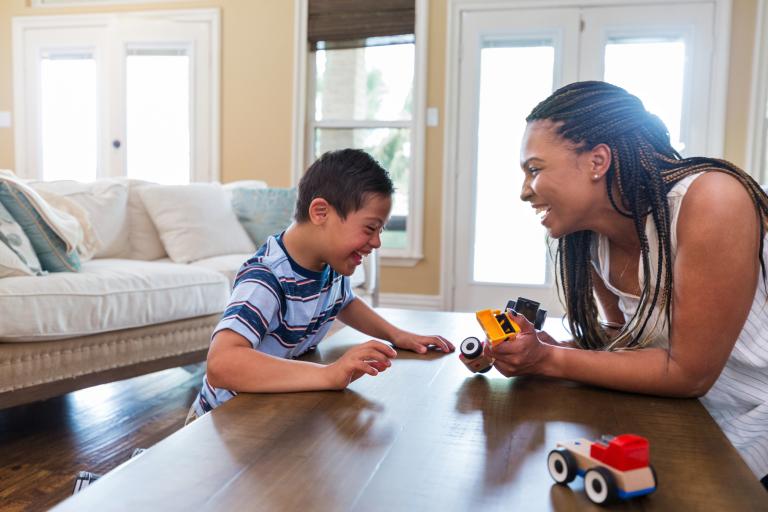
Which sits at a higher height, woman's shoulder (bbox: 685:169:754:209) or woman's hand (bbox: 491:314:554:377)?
woman's shoulder (bbox: 685:169:754:209)

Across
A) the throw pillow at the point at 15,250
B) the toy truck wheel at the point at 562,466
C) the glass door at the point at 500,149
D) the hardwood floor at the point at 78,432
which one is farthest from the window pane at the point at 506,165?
the toy truck wheel at the point at 562,466

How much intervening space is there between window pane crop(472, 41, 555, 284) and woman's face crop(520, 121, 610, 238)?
345cm

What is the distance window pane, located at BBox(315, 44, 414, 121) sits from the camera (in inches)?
183

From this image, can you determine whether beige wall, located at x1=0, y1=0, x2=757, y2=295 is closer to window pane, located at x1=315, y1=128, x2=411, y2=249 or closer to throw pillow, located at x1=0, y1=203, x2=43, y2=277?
window pane, located at x1=315, y1=128, x2=411, y2=249

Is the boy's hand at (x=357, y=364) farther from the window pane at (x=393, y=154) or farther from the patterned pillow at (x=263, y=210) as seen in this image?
the window pane at (x=393, y=154)

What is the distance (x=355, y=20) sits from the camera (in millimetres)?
4602

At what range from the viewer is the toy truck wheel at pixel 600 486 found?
57 cm

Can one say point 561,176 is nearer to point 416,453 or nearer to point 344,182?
point 344,182

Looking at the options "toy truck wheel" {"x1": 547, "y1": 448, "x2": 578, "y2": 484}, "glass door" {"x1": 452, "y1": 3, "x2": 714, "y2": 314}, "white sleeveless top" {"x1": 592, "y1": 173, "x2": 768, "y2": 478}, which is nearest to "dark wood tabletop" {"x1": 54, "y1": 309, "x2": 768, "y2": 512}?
"toy truck wheel" {"x1": 547, "y1": 448, "x2": 578, "y2": 484}

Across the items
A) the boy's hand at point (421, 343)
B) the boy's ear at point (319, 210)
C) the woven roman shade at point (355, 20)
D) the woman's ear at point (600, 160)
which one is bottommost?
the boy's hand at point (421, 343)

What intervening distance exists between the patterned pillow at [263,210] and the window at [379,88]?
1.36m

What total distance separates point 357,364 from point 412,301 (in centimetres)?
381

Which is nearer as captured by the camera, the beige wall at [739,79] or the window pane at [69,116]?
the beige wall at [739,79]

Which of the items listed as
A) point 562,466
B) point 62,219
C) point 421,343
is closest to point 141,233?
point 62,219
